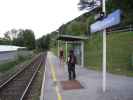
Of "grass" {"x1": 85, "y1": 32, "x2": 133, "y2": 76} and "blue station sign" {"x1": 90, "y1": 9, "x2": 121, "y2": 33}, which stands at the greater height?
"blue station sign" {"x1": 90, "y1": 9, "x2": 121, "y2": 33}

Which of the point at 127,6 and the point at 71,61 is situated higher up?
the point at 127,6

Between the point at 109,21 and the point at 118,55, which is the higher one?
the point at 109,21

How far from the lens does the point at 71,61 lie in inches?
579

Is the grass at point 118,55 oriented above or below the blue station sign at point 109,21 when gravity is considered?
below

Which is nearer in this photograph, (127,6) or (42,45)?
(127,6)

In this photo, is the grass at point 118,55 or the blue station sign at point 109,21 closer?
the blue station sign at point 109,21

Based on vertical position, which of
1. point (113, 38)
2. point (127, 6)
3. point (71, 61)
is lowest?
point (71, 61)

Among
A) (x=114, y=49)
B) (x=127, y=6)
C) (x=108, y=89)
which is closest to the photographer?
(x=108, y=89)

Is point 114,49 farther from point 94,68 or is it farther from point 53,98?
point 53,98

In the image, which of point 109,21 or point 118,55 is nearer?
point 109,21

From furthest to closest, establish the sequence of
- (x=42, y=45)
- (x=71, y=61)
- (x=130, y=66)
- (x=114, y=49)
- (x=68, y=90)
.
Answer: (x=42, y=45)
(x=114, y=49)
(x=130, y=66)
(x=71, y=61)
(x=68, y=90)

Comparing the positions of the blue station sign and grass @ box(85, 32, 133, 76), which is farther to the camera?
grass @ box(85, 32, 133, 76)

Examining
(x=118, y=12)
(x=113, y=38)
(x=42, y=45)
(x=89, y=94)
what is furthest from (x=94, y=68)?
(x=42, y=45)

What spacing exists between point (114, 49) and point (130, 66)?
3.07 m
